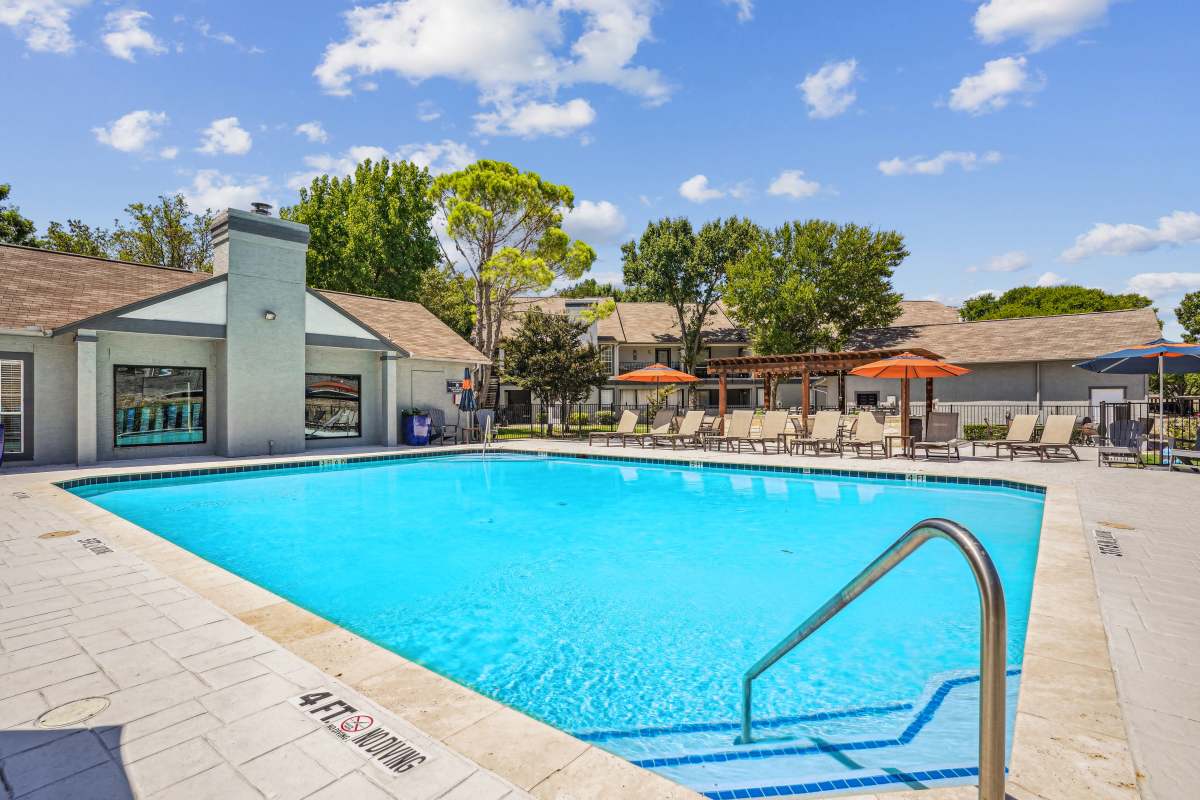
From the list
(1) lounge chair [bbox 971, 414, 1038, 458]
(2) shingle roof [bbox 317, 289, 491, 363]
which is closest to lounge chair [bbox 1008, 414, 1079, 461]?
(1) lounge chair [bbox 971, 414, 1038, 458]

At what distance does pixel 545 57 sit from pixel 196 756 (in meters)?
15.7

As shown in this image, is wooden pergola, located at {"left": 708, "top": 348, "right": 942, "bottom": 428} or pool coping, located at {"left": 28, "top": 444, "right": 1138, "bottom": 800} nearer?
pool coping, located at {"left": 28, "top": 444, "right": 1138, "bottom": 800}

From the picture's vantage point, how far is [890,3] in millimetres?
11477

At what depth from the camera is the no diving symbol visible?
2.43 m

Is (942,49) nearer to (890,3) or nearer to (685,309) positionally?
(890,3)

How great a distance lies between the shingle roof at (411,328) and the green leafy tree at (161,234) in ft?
53.3

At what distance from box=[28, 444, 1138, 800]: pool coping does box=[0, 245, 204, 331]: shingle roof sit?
10.5 meters

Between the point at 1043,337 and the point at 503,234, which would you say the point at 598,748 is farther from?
the point at 1043,337

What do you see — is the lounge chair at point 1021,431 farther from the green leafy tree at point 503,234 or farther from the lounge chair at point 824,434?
the green leafy tree at point 503,234

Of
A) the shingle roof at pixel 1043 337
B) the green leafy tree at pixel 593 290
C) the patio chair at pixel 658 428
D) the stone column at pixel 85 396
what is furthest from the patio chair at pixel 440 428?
the green leafy tree at pixel 593 290

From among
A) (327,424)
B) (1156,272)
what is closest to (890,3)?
(327,424)

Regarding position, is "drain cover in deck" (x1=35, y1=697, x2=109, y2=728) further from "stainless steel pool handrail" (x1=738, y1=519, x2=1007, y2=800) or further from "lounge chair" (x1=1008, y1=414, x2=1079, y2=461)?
→ "lounge chair" (x1=1008, y1=414, x2=1079, y2=461)

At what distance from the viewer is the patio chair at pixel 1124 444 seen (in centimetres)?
1099

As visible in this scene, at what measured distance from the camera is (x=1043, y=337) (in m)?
23.6
